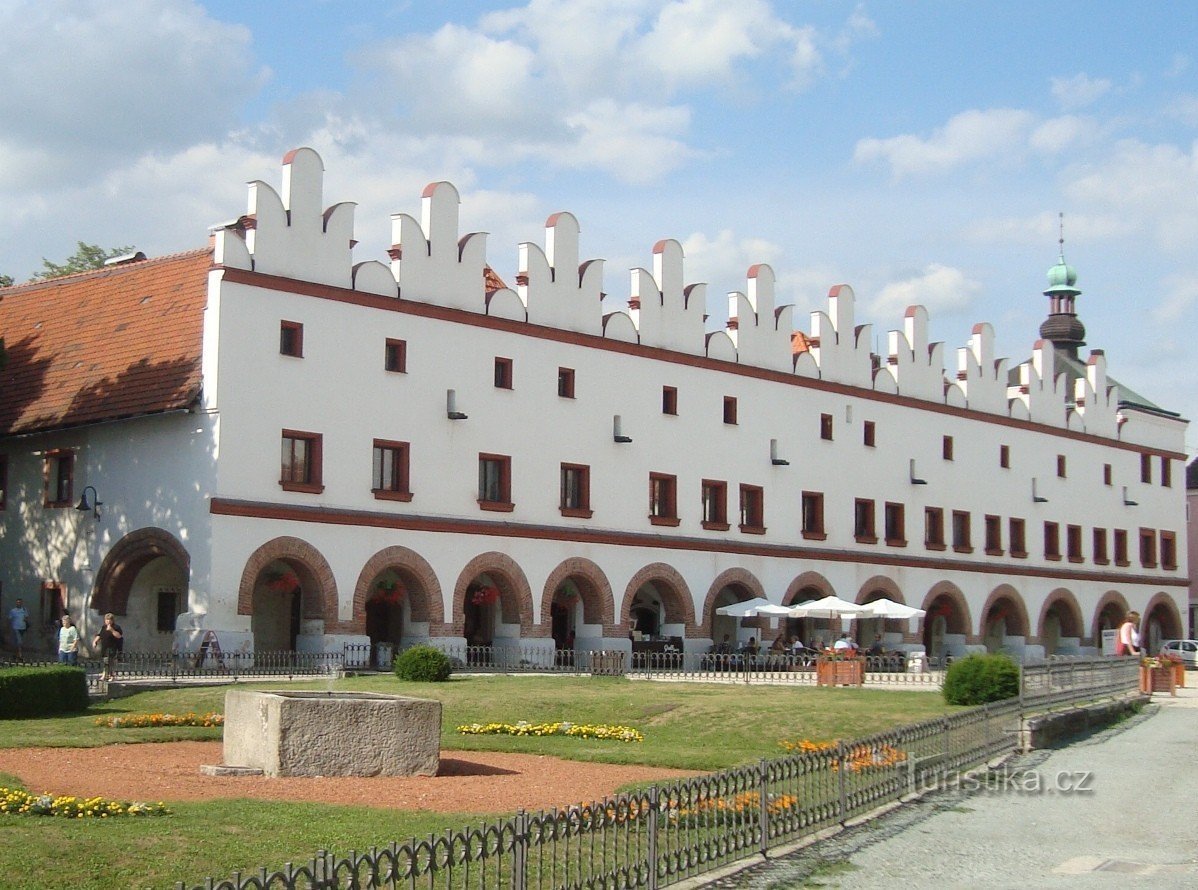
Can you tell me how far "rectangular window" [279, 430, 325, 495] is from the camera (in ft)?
117

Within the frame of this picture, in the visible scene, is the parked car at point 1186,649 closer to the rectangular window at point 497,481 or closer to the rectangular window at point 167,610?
the rectangular window at point 497,481

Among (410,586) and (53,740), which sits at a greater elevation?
(410,586)

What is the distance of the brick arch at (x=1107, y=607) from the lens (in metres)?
61.2

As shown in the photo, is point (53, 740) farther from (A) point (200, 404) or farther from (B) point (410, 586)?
(B) point (410, 586)

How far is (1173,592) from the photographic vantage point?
66500mm

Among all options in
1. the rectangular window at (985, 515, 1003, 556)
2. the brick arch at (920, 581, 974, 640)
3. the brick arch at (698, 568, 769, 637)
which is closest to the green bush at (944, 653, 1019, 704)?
the brick arch at (698, 568, 769, 637)

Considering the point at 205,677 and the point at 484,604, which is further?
the point at 484,604

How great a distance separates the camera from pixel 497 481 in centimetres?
4025

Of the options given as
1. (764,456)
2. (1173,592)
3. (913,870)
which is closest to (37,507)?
(764,456)

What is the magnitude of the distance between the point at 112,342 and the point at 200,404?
509 cm

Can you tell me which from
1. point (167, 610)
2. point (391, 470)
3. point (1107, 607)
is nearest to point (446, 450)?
point (391, 470)

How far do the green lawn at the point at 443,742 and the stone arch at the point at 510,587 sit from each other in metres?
7.24

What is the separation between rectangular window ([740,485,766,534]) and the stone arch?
8.84 meters

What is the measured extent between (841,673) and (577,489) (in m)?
11.2
